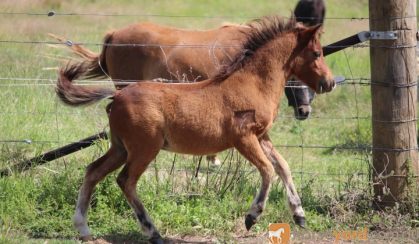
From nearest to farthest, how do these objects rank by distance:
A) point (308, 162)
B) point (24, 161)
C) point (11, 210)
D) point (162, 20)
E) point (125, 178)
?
point (125, 178) → point (11, 210) → point (24, 161) → point (308, 162) → point (162, 20)

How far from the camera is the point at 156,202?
20.9 ft

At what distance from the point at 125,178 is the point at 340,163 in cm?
399

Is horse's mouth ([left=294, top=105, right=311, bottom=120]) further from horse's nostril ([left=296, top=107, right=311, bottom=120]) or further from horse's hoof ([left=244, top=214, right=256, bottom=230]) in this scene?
horse's hoof ([left=244, top=214, right=256, bottom=230])

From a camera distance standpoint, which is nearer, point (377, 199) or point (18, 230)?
point (18, 230)

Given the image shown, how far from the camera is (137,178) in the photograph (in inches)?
224

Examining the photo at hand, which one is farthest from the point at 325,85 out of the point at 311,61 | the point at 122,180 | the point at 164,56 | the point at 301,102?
the point at 164,56

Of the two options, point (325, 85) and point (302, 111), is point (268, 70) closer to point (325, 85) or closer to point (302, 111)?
point (325, 85)

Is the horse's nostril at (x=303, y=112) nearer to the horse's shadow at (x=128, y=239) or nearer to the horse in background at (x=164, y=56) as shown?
the horse in background at (x=164, y=56)

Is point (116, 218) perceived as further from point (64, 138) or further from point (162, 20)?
point (162, 20)

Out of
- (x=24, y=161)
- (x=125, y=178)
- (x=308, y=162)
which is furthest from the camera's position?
(x=308, y=162)

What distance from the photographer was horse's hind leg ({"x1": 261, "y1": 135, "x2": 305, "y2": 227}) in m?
5.90

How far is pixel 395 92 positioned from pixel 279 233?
1.57m

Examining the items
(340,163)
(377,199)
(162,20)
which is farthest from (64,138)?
(162,20)

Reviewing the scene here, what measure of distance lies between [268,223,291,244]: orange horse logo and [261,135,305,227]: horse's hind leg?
0.13 meters
